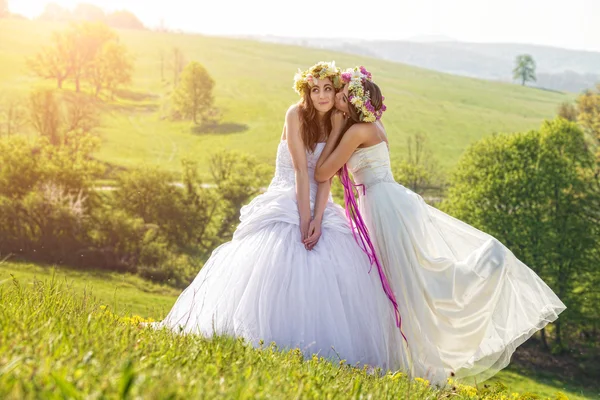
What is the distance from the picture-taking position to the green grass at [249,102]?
249 feet

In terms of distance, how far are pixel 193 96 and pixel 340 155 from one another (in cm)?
7944

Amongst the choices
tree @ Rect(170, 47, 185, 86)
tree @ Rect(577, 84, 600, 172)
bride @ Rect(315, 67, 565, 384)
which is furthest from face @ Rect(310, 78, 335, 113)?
tree @ Rect(170, 47, 185, 86)

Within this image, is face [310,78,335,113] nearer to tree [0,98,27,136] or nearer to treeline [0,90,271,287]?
treeline [0,90,271,287]

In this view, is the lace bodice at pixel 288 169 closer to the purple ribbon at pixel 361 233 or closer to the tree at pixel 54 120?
the purple ribbon at pixel 361 233

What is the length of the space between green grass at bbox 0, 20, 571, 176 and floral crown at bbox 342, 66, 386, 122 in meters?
56.0

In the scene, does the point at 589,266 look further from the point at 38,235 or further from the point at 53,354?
→ the point at 53,354

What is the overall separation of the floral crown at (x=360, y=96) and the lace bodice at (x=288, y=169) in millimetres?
633

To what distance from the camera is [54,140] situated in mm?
64125

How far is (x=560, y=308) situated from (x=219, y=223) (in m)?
41.2

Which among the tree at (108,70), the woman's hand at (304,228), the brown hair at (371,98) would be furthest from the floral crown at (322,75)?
the tree at (108,70)

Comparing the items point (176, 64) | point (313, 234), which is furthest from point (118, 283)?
point (176, 64)

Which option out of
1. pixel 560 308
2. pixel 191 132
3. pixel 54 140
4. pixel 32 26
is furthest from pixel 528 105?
pixel 560 308

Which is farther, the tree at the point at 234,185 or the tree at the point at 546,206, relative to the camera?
the tree at the point at 234,185

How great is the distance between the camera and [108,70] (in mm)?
89625
